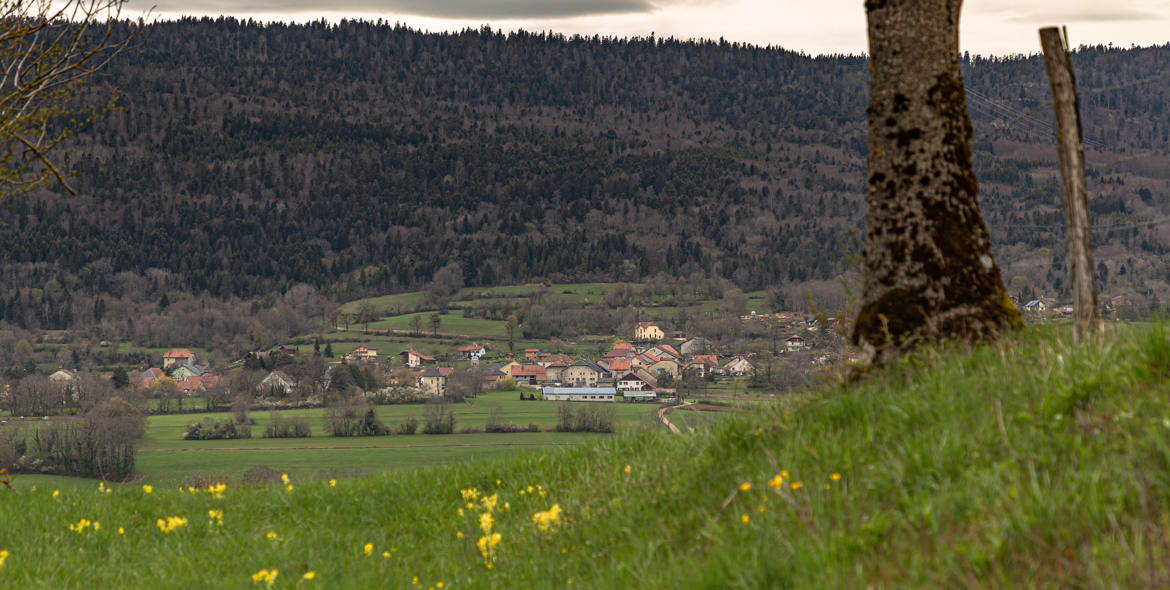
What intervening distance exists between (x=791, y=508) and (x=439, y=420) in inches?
3754

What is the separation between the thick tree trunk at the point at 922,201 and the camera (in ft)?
24.2

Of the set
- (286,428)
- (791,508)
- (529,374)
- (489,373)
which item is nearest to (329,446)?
(286,428)

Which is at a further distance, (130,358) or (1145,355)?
(130,358)

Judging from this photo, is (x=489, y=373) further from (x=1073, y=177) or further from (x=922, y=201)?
(x=1073, y=177)

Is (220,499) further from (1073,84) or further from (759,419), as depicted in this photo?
(1073,84)

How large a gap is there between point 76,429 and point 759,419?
92.0m

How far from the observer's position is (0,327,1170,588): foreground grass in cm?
370

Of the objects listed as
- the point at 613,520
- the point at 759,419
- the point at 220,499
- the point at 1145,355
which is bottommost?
the point at 220,499

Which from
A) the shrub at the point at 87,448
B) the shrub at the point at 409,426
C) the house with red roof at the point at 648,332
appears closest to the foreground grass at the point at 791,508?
the shrub at the point at 87,448

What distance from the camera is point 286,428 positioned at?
101 metres

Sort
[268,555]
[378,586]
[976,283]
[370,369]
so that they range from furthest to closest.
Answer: [370,369] < [976,283] < [268,555] < [378,586]

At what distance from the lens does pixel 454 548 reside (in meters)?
6.87

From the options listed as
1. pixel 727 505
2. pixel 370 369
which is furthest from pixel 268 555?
pixel 370 369

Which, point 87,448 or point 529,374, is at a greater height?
point 87,448
